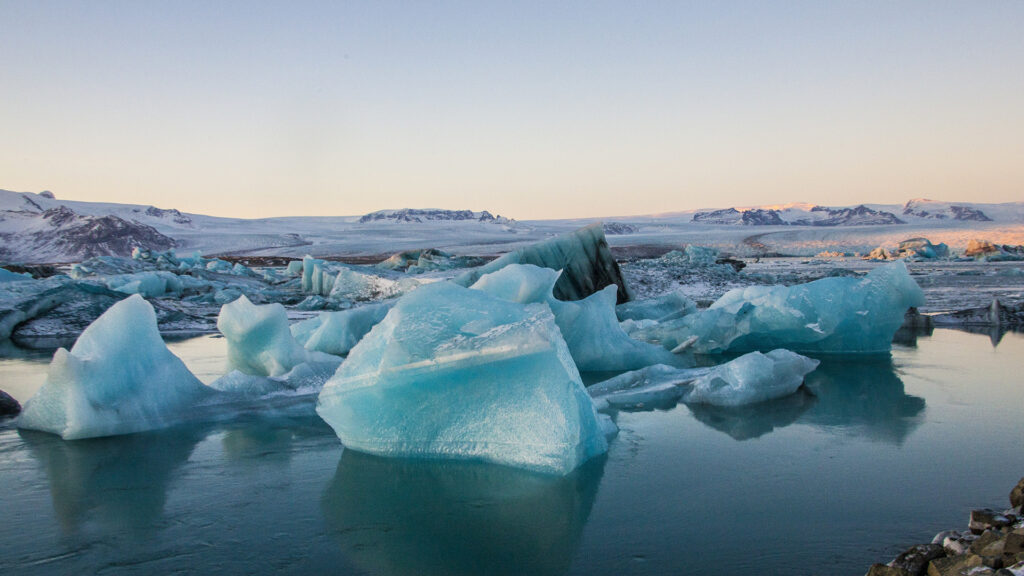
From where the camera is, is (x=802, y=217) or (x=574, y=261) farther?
(x=802, y=217)

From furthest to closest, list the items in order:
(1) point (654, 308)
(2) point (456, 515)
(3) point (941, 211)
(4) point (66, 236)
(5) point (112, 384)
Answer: (3) point (941, 211) < (4) point (66, 236) < (1) point (654, 308) < (5) point (112, 384) < (2) point (456, 515)

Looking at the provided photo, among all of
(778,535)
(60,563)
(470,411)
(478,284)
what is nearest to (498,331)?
(470,411)

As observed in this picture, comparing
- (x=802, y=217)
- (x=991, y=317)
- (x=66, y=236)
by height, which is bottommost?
(x=991, y=317)

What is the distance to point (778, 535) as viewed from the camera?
6.09 feet

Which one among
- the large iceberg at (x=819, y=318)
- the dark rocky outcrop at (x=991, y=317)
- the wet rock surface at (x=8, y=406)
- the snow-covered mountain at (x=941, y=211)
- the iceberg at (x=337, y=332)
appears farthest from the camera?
the snow-covered mountain at (x=941, y=211)

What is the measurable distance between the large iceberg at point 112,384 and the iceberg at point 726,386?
2.16 m

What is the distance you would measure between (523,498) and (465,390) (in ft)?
1.85

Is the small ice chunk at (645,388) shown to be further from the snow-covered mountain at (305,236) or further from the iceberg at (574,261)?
the snow-covered mountain at (305,236)

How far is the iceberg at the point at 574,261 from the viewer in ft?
24.1

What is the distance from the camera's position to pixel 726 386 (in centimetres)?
365

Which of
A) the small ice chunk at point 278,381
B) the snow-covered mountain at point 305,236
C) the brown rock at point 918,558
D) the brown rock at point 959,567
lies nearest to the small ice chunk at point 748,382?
the brown rock at point 918,558

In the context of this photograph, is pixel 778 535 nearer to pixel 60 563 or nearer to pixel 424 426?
pixel 424 426

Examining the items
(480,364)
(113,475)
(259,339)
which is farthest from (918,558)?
(259,339)

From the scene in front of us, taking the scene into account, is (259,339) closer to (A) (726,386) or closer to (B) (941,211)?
(A) (726,386)
